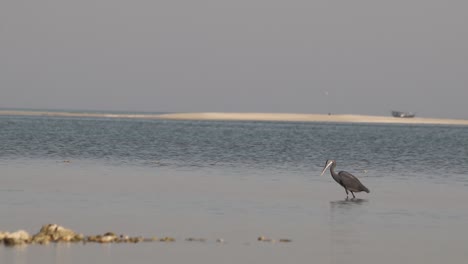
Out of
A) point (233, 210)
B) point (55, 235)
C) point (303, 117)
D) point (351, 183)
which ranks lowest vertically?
point (303, 117)

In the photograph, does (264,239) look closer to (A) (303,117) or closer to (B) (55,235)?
(B) (55,235)

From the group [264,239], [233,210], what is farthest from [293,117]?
[264,239]

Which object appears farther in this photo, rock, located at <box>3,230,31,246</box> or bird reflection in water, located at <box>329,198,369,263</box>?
bird reflection in water, located at <box>329,198,369,263</box>

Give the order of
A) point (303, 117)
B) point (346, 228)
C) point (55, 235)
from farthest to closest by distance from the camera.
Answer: point (303, 117) → point (346, 228) → point (55, 235)

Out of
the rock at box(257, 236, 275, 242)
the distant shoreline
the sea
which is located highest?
the rock at box(257, 236, 275, 242)

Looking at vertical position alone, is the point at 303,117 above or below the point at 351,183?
below

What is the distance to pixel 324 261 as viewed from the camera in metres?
14.7

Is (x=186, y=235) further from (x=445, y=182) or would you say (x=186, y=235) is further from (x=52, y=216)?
(x=445, y=182)

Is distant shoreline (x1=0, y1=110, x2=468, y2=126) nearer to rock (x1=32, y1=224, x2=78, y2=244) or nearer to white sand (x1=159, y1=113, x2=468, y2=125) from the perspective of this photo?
white sand (x1=159, y1=113, x2=468, y2=125)

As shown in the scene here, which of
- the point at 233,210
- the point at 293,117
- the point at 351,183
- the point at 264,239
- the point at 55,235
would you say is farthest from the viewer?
the point at 293,117

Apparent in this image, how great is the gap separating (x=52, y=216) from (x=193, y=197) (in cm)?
503

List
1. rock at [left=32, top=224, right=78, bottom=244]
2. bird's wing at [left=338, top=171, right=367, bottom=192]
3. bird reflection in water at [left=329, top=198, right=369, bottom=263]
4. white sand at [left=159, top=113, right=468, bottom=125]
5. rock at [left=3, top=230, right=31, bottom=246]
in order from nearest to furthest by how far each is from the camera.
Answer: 1. rock at [left=3, top=230, right=31, bottom=246]
2. bird reflection in water at [left=329, top=198, right=369, bottom=263]
3. rock at [left=32, top=224, right=78, bottom=244]
4. bird's wing at [left=338, top=171, right=367, bottom=192]
5. white sand at [left=159, top=113, right=468, bottom=125]

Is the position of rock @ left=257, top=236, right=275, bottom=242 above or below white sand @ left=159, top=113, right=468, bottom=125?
above

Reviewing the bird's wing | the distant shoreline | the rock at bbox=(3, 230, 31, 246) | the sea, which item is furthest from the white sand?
the rock at bbox=(3, 230, 31, 246)
